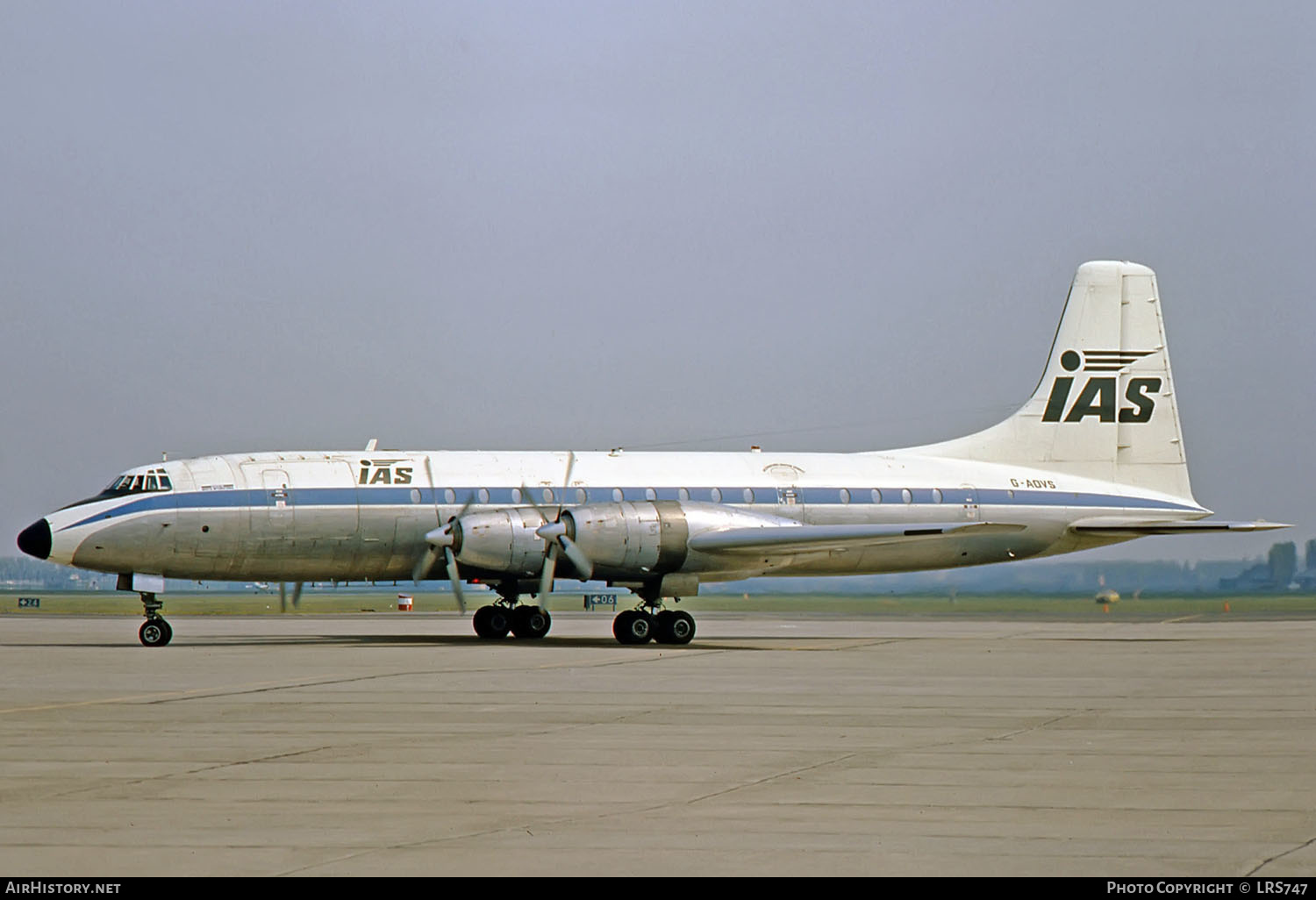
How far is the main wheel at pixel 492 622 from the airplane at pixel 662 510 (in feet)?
0.19

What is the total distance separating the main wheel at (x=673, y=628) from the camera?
3319cm

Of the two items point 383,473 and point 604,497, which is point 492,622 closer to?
point 604,497

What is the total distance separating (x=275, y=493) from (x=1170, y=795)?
80.7 feet

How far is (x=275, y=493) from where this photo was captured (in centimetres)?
3306

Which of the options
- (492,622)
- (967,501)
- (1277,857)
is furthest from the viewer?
(967,501)

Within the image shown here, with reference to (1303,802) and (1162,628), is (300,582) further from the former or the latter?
(1303,802)

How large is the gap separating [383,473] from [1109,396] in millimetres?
18794

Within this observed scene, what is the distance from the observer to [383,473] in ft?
112

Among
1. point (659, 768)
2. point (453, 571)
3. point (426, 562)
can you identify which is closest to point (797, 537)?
point (453, 571)

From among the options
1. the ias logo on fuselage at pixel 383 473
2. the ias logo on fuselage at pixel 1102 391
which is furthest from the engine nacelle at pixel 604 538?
the ias logo on fuselage at pixel 1102 391

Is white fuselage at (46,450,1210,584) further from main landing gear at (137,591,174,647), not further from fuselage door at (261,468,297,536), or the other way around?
main landing gear at (137,591,174,647)

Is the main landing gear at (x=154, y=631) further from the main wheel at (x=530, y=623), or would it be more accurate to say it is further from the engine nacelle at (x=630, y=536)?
the engine nacelle at (x=630, y=536)

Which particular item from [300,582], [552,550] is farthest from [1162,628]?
[300,582]

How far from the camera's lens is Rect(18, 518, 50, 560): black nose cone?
3133cm
